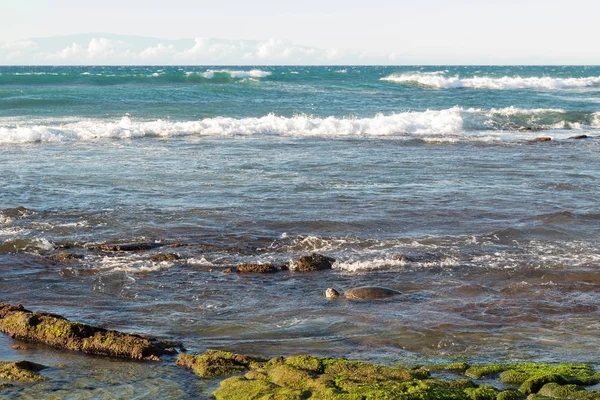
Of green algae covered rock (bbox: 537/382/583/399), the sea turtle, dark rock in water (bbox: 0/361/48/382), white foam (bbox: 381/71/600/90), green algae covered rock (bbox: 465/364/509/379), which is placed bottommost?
the sea turtle

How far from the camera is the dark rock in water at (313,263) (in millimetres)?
13094

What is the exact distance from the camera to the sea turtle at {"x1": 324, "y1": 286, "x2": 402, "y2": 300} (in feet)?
38.0

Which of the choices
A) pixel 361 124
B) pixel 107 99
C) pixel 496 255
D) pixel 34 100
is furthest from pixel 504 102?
pixel 496 255

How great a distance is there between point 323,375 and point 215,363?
1.29m

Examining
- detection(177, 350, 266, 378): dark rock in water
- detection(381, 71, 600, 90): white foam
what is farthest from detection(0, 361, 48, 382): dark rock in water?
detection(381, 71, 600, 90): white foam

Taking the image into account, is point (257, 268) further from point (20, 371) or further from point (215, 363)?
point (20, 371)

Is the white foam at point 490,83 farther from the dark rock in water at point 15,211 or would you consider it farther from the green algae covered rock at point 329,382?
the green algae covered rock at point 329,382

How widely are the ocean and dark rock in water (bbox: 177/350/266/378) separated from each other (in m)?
0.22

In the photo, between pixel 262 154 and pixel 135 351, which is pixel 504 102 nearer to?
pixel 262 154

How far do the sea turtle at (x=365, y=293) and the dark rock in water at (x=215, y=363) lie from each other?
304 cm

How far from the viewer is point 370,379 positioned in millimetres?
7984

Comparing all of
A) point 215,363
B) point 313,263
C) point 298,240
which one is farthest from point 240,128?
point 215,363

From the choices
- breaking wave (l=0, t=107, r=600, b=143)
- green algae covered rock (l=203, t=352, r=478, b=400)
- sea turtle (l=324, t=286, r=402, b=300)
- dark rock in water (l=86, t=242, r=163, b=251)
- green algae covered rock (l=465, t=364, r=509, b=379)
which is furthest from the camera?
breaking wave (l=0, t=107, r=600, b=143)

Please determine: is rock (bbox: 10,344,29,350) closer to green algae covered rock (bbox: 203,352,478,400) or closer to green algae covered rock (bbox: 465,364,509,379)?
green algae covered rock (bbox: 203,352,478,400)
